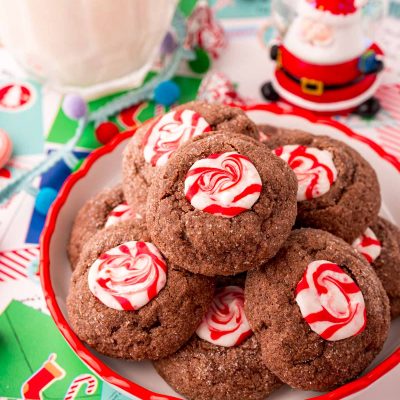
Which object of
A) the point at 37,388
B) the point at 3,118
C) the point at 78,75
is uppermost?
the point at 78,75

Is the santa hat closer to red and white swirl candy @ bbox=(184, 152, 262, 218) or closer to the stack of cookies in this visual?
the stack of cookies

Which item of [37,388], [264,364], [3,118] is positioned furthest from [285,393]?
[3,118]

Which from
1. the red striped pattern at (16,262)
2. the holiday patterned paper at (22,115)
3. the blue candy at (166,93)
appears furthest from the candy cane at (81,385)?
the blue candy at (166,93)

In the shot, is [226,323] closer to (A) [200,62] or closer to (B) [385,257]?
(B) [385,257]

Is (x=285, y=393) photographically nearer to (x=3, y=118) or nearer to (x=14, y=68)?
(x=3, y=118)

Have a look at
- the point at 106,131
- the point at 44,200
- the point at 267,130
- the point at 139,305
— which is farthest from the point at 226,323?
the point at 106,131

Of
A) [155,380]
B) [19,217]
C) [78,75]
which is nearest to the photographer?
[155,380]
